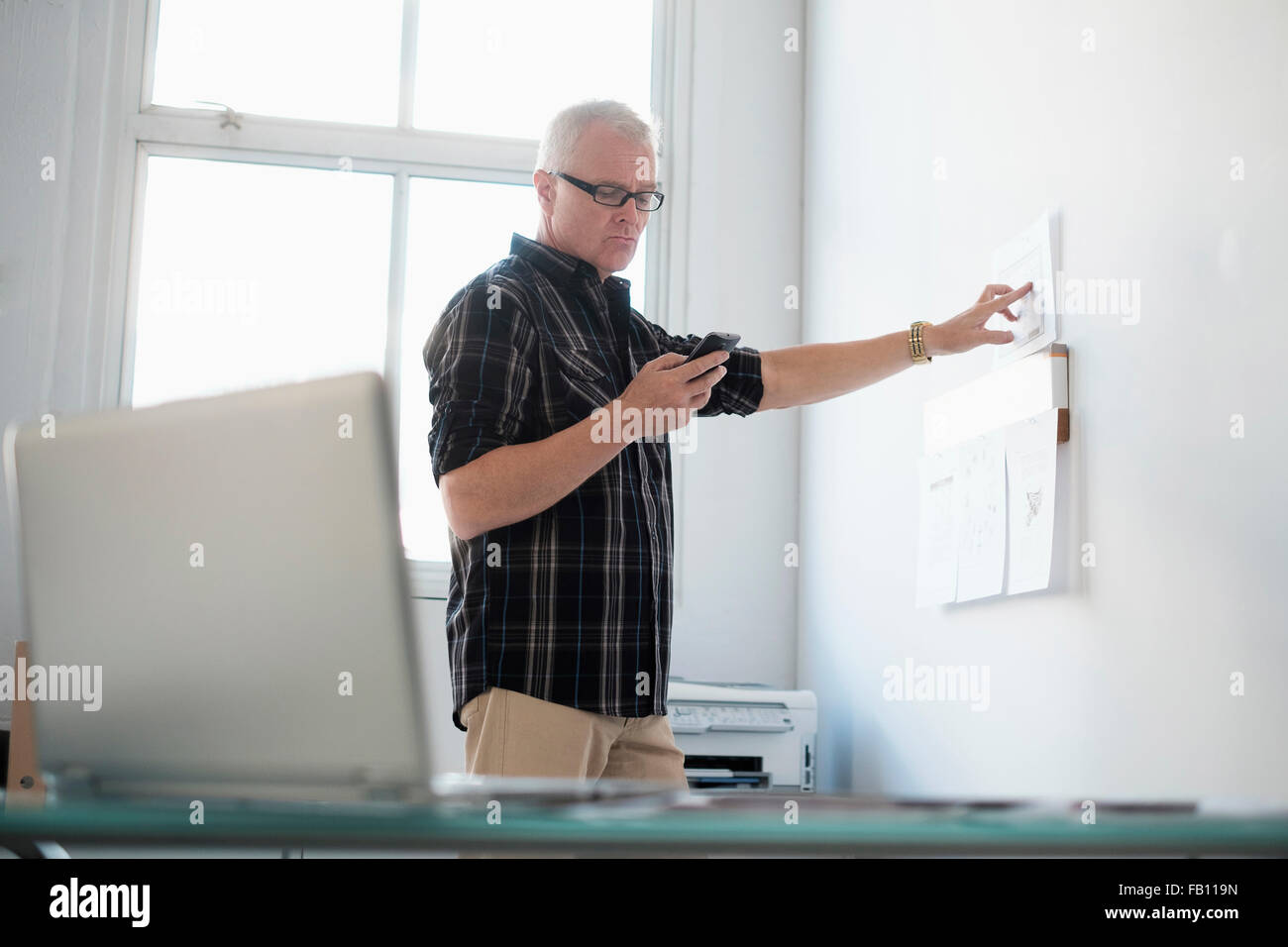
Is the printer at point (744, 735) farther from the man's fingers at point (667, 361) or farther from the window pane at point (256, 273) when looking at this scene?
the man's fingers at point (667, 361)

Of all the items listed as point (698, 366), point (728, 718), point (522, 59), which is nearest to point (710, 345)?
point (698, 366)

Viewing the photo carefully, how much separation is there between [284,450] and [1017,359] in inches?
63.6

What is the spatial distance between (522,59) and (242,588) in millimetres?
3548

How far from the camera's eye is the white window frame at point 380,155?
3621 mm

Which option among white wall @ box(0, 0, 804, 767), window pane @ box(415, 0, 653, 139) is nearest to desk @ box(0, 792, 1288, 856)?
white wall @ box(0, 0, 804, 767)

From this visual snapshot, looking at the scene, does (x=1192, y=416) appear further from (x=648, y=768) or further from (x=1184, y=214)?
(x=648, y=768)

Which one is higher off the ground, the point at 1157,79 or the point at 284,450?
the point at 1157,79

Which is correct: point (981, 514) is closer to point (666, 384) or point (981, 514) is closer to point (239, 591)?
point (666, 384)

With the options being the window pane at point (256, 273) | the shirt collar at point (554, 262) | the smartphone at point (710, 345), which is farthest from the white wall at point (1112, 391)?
the window pane at point (256, 273)

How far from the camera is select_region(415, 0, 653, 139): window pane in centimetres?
389

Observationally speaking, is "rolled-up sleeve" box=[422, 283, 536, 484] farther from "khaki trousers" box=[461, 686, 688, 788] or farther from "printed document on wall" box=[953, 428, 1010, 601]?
"printed document on wall" box=[953, 428, 1010, 601]

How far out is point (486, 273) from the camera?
158 cm

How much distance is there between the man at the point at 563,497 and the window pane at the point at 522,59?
2360 mm
